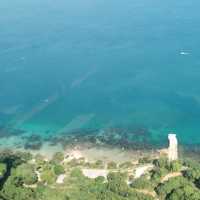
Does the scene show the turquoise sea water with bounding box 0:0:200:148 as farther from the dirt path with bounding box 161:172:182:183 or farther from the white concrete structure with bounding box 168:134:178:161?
the dirt path with bounding box 161:172:182:183

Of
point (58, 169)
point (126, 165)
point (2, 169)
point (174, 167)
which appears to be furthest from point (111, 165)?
point (2, 169)

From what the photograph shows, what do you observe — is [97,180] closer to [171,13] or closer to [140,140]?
[140,140]

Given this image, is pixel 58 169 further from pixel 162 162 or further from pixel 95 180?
pixel 162 162

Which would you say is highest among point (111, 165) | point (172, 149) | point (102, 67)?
point (172, 149)

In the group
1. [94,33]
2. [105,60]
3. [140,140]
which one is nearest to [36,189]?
[140,140]

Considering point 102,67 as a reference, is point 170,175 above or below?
above
